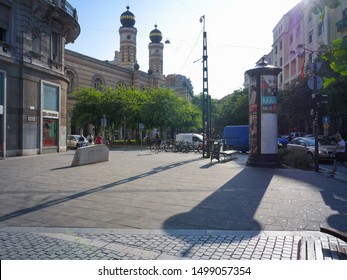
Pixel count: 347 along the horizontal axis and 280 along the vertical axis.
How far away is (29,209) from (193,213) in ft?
10.5

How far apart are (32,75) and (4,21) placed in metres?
3.56

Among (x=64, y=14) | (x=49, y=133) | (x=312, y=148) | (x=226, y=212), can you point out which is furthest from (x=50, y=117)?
(x=226, y=212)

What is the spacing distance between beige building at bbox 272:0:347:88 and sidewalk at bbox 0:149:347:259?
98.5 feet

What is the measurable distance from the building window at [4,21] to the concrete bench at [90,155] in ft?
33.0

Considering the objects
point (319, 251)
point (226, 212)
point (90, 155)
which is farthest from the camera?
point (90, 155)

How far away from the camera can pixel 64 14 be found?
24234 millimetres

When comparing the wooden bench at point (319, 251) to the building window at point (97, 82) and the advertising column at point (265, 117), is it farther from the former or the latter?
the building window at point (97, 82)

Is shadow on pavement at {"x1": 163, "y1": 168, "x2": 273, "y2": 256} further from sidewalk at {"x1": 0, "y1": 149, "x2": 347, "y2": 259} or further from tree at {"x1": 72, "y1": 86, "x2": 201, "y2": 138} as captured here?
tree at {"x1": 72, "y1": 86, "x2": 201, "y2": 138}

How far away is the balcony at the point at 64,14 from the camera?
22434mm

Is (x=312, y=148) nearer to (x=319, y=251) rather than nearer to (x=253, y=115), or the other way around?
(x=253, y=115)

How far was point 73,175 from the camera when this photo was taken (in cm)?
1141

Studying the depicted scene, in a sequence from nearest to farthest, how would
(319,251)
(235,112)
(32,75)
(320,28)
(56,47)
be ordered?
(319,251) → (32,75) → (56,47) → (320,28) → (235,112)

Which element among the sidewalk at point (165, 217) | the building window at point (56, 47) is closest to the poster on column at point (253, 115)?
the sidewalk at point (165, 217)

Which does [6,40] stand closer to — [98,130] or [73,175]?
[73,175]
